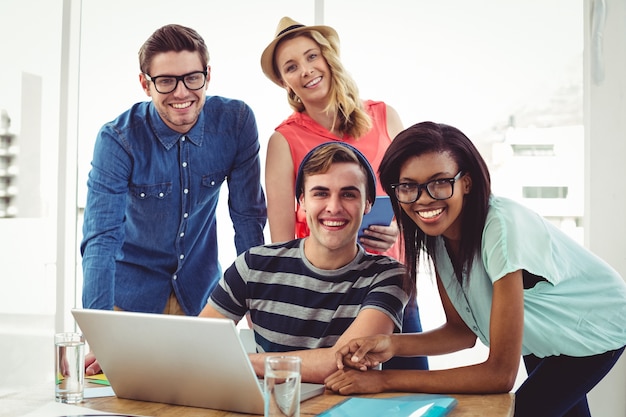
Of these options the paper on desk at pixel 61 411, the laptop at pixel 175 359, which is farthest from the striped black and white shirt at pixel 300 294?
the paper on desk at pixel 61 411

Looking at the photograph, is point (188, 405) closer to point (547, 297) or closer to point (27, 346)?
point (547, 297)

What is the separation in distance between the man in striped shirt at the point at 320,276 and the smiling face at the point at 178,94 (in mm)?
473

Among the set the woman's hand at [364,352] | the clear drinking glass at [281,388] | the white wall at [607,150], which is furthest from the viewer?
the white wall at [607,150]

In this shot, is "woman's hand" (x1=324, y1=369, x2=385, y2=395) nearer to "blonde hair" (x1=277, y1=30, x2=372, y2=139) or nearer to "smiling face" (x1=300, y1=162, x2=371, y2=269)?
"smiling face" (x1=300, y1=162, x2=371, y2=269)

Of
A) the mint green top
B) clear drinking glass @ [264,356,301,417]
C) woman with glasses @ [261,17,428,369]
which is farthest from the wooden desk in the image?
woman with glasses @ [261,17,428,369]

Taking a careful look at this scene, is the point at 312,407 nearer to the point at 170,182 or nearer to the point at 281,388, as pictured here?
the point at 281,388

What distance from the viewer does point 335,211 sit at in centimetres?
187

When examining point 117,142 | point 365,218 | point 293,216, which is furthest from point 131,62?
point 365,218

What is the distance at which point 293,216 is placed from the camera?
2.29 metres

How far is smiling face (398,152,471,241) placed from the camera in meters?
1.64

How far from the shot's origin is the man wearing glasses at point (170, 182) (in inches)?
86.1

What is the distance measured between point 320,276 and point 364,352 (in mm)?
408

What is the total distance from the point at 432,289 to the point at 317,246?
1.39m

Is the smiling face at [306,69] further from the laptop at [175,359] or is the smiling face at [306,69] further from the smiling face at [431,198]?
the laptop at [175,359]
